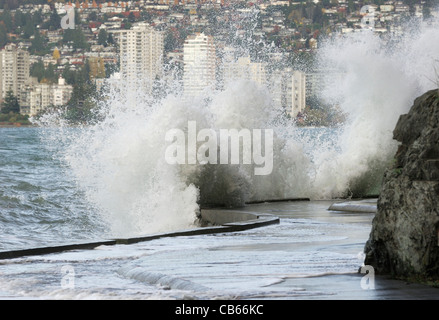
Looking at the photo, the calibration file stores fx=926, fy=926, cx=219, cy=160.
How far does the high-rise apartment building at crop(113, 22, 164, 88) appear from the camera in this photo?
2516 inches

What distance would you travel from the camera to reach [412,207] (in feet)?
22.2

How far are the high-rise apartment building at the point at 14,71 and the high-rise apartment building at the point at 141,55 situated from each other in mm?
18259

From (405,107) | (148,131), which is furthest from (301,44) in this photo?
(148,131)

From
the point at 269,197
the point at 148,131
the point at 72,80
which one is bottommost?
the point at 72,80

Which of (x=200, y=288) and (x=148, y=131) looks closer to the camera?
(x=200, y=288)

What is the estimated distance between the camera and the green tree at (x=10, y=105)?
11062cm

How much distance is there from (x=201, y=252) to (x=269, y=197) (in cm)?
1039

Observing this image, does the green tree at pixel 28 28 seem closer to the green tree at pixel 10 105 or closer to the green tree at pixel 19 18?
the green tree at pixel 19 18

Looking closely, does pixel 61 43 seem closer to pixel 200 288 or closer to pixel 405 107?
pixel 405 107

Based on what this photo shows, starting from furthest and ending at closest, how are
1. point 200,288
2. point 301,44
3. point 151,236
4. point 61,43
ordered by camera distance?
point 61,43, point 301,44, point 151,236, point 200,288

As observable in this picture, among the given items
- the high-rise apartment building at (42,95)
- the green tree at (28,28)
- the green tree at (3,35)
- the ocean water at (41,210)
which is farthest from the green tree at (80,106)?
the green tree at (3,35)

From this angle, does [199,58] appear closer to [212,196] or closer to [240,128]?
[240,128]

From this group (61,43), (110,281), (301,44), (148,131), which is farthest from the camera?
(61,43)

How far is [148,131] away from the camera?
18.0m
